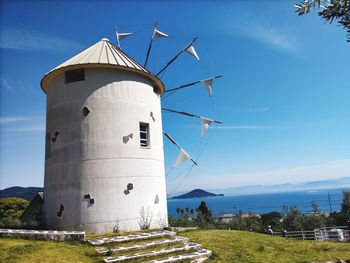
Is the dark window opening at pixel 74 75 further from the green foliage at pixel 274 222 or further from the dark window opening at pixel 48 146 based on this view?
the green foliage at pixel 274 222

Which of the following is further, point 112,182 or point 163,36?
point 163,36

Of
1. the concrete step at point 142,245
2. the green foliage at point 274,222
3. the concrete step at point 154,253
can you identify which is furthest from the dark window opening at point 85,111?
the green foliage at point 274,222

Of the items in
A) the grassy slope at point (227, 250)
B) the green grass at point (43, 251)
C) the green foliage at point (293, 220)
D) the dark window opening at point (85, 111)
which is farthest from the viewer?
the green foliage at point (293, 220)

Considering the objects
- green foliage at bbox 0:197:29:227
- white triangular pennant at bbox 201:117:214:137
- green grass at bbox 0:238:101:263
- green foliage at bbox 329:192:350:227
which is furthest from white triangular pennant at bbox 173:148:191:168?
green foliage at bbox 329:192:350:227

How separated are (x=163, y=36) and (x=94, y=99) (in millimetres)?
8021

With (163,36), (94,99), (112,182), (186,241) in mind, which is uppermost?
(163,36)

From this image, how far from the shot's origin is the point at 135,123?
1545 centimetres

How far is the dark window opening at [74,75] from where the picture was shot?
15.3 m

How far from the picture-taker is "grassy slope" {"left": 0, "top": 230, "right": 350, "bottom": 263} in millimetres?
9469

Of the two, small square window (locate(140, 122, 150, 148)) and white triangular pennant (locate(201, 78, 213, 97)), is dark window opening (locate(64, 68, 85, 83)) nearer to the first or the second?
small square window (locate(140, 122, 150, 148))

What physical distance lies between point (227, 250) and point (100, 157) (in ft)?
22.2

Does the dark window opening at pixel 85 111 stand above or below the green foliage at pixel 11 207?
above

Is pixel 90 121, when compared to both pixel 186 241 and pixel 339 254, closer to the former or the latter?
pixel 186 241


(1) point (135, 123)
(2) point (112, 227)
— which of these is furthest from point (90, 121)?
(2) point (112, 227)
